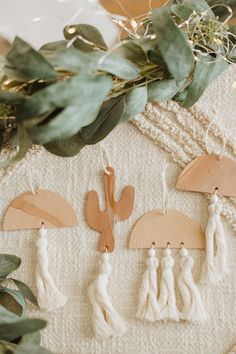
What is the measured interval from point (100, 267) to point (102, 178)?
0.14 meters

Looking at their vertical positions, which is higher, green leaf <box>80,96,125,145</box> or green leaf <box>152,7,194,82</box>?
green leaf <box>152,7,194,82</box>

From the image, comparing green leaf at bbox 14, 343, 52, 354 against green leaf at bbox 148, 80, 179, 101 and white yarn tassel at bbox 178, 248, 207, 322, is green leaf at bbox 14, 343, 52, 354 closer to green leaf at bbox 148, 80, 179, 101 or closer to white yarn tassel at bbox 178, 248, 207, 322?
white yarn tassel at bbox 178, 248, 207, 322

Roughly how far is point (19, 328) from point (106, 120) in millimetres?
280

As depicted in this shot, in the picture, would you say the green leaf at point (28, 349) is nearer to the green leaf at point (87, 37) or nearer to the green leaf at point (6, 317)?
the green leaf at point (6, 317)

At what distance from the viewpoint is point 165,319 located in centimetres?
88

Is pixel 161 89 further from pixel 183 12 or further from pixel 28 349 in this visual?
pixel 28 349

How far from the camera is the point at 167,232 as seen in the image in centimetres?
88

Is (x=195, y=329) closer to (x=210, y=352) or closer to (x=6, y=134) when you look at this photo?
(x=210, y=352)

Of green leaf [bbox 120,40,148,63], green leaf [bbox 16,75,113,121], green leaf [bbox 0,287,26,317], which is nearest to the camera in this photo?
green leaf [bbox 16,75,113,121]

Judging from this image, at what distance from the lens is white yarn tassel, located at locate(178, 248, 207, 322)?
86 cm

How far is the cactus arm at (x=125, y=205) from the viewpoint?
889mm

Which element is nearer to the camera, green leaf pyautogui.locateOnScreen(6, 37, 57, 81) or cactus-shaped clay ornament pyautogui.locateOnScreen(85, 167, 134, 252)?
green leaf pyautogui.locateOnScreen(6, 37, 57, 81)

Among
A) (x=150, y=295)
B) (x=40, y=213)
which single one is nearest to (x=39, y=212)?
(x=40, y=213)

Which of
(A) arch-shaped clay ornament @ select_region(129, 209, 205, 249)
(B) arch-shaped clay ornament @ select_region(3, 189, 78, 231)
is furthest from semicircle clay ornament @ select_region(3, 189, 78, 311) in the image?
(A) arch-shaped clay ornament @ select_region(129, 209, 205, 249)
